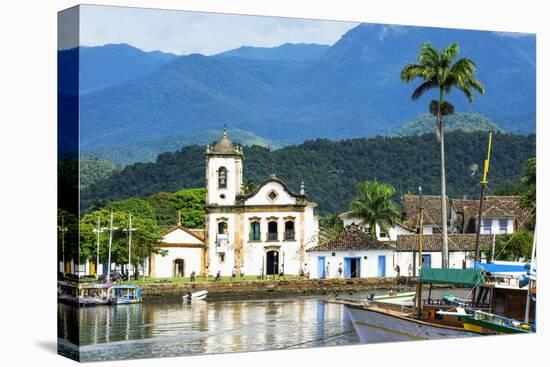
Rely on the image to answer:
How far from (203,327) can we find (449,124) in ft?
15.1

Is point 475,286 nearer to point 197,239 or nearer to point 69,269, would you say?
point 197,239

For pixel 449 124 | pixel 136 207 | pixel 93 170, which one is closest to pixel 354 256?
pixel 449 124

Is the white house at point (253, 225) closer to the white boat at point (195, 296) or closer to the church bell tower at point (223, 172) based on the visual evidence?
the church bell tower at point (223, 172)

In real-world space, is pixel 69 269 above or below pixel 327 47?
below

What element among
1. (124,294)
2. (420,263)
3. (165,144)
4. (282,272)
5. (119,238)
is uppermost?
(165,144)

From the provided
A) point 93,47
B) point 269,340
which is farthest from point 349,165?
point 93,47

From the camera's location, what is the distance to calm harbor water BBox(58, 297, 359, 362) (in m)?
15.7

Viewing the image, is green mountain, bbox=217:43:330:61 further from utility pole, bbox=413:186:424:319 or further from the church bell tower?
utility pole, bbox=413:186:424:319

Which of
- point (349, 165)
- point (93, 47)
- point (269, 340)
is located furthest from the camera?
point (349, 165)

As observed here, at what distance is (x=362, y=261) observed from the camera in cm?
1870

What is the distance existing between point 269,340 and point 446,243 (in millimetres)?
3370

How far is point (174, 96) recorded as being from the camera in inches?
685

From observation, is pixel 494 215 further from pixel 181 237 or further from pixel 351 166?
pixel 181 237

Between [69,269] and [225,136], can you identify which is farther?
[225,136]
